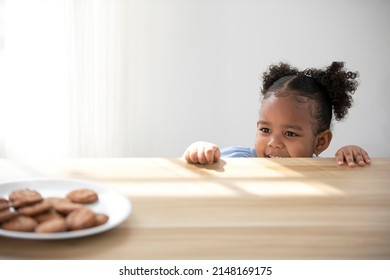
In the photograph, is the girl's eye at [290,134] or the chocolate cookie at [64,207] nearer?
the chocolate cookie at [64,207]

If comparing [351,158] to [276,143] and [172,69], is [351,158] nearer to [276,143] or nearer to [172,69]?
[276,143]

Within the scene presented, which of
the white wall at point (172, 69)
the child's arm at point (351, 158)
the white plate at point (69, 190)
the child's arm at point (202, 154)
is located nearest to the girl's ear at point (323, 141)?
the child's arm at point (351, 158)

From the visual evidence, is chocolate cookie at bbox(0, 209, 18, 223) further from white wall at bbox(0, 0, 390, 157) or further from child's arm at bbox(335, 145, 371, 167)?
white wall at bbox(0, 0, 390, 157)

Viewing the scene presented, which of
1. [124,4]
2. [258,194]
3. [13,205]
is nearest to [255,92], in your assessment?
[124,4]

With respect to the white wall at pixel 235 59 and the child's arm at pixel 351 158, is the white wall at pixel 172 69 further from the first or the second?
the child's arm at pixel 351 158

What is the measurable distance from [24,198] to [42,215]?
4cm

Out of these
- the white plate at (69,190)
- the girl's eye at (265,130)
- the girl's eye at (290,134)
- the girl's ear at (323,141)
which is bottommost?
the girl's ear at (323,141)

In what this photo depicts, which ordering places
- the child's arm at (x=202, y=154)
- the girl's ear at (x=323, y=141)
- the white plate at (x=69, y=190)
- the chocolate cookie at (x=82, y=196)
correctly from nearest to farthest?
the white plate at (x=69, y=190), the chocolate cookie at (x=82, y=196), the child's arm at (x=202, y=154), the girl's ear at (x=323, y=141)

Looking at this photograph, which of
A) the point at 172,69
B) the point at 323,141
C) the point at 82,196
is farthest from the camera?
the point at 172,69

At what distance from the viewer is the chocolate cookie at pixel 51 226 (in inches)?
16.3

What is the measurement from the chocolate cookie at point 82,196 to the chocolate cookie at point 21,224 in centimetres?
8

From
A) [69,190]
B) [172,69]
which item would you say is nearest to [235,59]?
[172,69]

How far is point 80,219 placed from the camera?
0.43 metres
